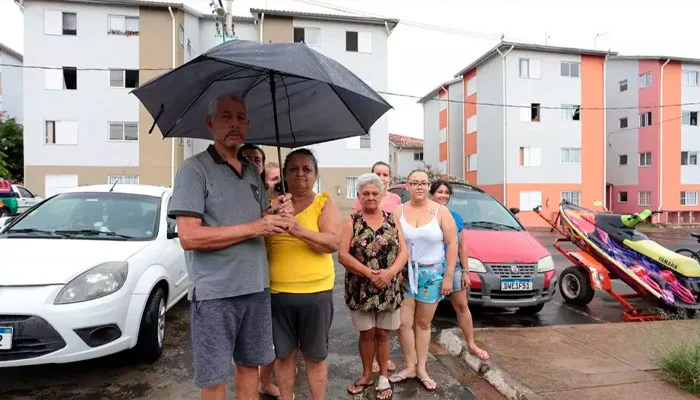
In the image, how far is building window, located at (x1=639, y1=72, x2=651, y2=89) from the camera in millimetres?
27133

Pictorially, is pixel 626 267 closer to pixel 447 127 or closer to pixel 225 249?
pixel 225 249

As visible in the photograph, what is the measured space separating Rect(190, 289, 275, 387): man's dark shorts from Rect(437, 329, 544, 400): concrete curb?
1.97 metres

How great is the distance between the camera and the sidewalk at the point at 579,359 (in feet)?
10.4

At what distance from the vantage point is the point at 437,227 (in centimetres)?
360

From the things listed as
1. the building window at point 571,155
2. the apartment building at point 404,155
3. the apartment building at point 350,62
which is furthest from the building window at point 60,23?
the building window at point 571,155

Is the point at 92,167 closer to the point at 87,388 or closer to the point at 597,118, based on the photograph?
the point at 87,388

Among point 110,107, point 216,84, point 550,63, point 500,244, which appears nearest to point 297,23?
point 110,107

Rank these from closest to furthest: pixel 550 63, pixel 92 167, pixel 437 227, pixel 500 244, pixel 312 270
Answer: pixel 312 270
pixel 437 227
pixel 500 244
pixel 92 167
pixel 550 63

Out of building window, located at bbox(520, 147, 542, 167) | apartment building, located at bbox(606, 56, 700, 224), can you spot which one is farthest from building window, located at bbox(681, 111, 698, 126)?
building window, located at bbox(520, 147, 542, 167)

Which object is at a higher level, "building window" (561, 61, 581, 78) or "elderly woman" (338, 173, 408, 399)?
"building window" (561, 61, 581, 78)

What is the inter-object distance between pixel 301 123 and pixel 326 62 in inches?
34.3

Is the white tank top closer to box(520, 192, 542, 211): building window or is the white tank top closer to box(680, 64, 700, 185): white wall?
box(520, 192, 542, 211): building window

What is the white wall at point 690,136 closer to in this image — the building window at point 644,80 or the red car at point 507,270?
the building window at point 644,80

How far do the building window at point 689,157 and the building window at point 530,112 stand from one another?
10.5 meters
